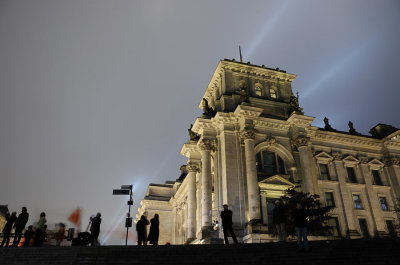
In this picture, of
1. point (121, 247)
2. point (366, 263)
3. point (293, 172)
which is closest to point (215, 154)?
point (293, 172)

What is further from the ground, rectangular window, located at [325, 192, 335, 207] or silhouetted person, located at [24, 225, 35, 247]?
rectangular window, located at [325, 192, 335, 207]

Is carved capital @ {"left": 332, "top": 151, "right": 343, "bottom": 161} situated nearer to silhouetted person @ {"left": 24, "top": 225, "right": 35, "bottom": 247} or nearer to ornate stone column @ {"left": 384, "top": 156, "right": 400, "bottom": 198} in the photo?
ornate stone column @ {"left": 384, "top": 156, "right": 400, "bottom": 198}

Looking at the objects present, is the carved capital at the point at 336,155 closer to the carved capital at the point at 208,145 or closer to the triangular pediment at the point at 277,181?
the triangular pediment at the point at 277,181

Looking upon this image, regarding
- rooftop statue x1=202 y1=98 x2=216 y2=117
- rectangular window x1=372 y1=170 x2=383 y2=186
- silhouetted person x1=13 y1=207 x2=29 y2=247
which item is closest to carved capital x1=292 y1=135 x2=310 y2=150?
rooftop statue x1=202 y1=98 x2=216 y2=117

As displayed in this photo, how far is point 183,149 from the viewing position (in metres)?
39.1

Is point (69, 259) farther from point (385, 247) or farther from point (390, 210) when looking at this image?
point (390, 210)

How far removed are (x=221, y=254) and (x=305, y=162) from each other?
21.0 meters

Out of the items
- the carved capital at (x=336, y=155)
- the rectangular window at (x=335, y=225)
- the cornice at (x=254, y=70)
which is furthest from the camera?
the cornice at (x=254, y=70)

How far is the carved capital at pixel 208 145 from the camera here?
111 feet

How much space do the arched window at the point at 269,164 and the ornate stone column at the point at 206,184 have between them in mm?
4743

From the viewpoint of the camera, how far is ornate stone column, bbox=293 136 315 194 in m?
31.9

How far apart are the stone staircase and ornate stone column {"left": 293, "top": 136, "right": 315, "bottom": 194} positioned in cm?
1763

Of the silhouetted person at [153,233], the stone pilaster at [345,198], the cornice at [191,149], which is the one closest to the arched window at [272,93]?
the stone pilaster at [345,198]

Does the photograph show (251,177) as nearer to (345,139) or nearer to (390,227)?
(345,139)
